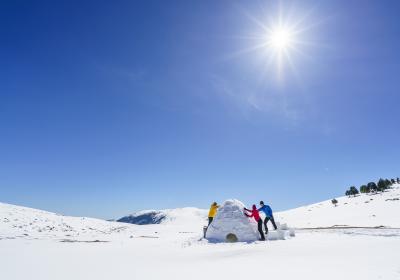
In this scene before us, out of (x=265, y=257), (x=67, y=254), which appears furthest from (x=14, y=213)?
(x=265, y=257)

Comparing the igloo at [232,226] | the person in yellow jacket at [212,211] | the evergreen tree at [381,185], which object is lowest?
the igloo at [232,226]

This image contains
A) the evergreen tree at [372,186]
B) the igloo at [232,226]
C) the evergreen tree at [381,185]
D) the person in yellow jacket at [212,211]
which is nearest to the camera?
the igloo at [232,226]

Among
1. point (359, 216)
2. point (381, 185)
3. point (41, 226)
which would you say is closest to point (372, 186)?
point (381, 185)

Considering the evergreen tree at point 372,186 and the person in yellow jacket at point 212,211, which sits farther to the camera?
the evergreen tree at point 372,186

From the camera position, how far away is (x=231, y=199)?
16688 mm

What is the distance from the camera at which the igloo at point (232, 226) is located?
49.1 feet

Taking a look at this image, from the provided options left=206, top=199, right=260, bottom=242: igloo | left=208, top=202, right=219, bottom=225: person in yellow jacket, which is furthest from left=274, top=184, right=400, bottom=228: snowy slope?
left=208, top=202, right=219, bottom=225: person in yellow jacket

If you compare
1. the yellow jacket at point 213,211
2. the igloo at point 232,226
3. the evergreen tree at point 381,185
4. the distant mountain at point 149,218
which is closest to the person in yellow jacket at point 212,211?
the yellow jacket at point 213,211

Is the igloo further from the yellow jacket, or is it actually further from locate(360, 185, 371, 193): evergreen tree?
locate(360, 185, 371, 193): evergreen tree

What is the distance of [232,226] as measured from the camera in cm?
1536

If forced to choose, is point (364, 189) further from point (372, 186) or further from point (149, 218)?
point (149, 218)

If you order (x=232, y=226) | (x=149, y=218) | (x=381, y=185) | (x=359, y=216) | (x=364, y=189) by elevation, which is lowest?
(x=232, y=226)

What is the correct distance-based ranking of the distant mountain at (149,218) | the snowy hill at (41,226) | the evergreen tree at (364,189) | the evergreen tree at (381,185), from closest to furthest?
the snowy hill at (41,226)
the evergreen tree at (381,185)
the evergreen tree at (364,189)
the distant mountain at (149,218)

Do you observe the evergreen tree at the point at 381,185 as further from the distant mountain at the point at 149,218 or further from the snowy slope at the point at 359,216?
the distant mountain at the point at 149,218
